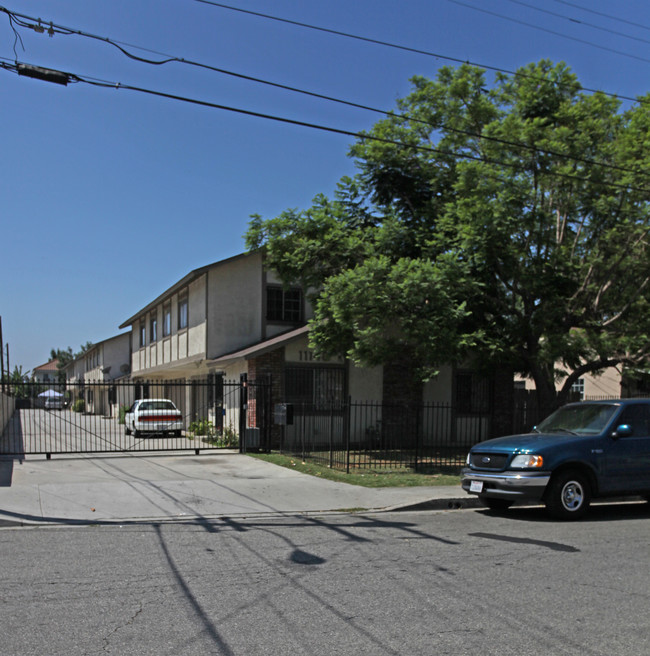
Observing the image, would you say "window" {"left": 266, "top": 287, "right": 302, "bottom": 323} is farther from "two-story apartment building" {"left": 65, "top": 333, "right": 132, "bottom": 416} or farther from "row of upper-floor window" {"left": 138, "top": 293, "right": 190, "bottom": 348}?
"two-story apartment building" {"left": 65, "top": 333, "right": 132, "bottom": 416}

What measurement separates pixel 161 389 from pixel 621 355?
2564 cm

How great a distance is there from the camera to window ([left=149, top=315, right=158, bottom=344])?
101 feet

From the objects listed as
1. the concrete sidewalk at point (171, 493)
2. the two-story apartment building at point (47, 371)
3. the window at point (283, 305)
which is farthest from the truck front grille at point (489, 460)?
the two-story apartment building at point (47, 371)

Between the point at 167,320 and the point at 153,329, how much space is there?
3.90 metres

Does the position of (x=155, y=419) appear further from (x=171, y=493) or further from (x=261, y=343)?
(x=171, y=493)

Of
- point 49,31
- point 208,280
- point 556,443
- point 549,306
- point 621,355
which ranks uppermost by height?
point 49,31

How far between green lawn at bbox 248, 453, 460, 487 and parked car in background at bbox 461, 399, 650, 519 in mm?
2698

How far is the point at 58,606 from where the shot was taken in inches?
210

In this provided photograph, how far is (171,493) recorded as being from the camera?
37.7ft

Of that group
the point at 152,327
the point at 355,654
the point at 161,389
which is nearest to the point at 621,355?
the point at 355,654

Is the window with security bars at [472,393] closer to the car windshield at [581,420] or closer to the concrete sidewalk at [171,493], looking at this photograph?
the concrete sidewalk at [171,493]

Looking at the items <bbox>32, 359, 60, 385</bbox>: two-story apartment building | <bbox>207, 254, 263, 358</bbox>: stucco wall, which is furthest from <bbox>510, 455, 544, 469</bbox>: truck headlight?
<bbox>32, 359, 60, 385</bbox>: two-story apartment building

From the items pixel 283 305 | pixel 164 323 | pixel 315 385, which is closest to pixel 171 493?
pixel 315 385

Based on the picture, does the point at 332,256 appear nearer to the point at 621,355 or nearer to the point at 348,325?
the point at 348,325
